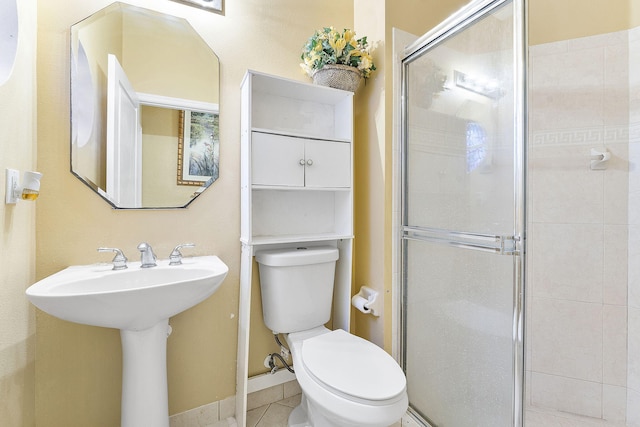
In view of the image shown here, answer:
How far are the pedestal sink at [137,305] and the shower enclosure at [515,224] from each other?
3.20 feet

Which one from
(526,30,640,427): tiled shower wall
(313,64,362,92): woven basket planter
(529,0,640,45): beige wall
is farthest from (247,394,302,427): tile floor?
(529,0,640,45): beige wall

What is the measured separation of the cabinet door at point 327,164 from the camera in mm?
1406

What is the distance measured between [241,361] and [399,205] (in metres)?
1.07

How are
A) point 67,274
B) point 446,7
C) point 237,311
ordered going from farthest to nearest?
point 446,7
point 237,311
point 67,274

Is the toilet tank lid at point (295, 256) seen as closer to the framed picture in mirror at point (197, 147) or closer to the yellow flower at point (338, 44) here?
the framed picture in mirror at point (197, 147)

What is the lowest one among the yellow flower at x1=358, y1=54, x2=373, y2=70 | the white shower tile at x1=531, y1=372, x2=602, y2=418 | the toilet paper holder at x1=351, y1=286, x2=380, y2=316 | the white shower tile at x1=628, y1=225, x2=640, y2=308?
the white shower tile at x1=531, y1=372, x2=602, y2=418

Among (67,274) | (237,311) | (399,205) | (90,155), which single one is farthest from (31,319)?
(399,205)

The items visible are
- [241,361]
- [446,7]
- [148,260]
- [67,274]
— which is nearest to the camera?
[67,274]

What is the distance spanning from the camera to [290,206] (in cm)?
155

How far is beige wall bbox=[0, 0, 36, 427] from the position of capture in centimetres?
91

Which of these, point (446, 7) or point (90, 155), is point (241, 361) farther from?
point (446, 7)

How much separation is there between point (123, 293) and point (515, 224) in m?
1.26

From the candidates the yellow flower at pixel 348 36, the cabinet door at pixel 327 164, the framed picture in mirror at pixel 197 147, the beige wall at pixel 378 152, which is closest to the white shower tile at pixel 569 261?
the beige wall at pixel 378 152

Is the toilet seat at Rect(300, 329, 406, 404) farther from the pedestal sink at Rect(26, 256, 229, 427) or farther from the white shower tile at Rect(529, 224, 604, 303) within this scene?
the white shower tile at Rect(529, 224, 604, 303)
